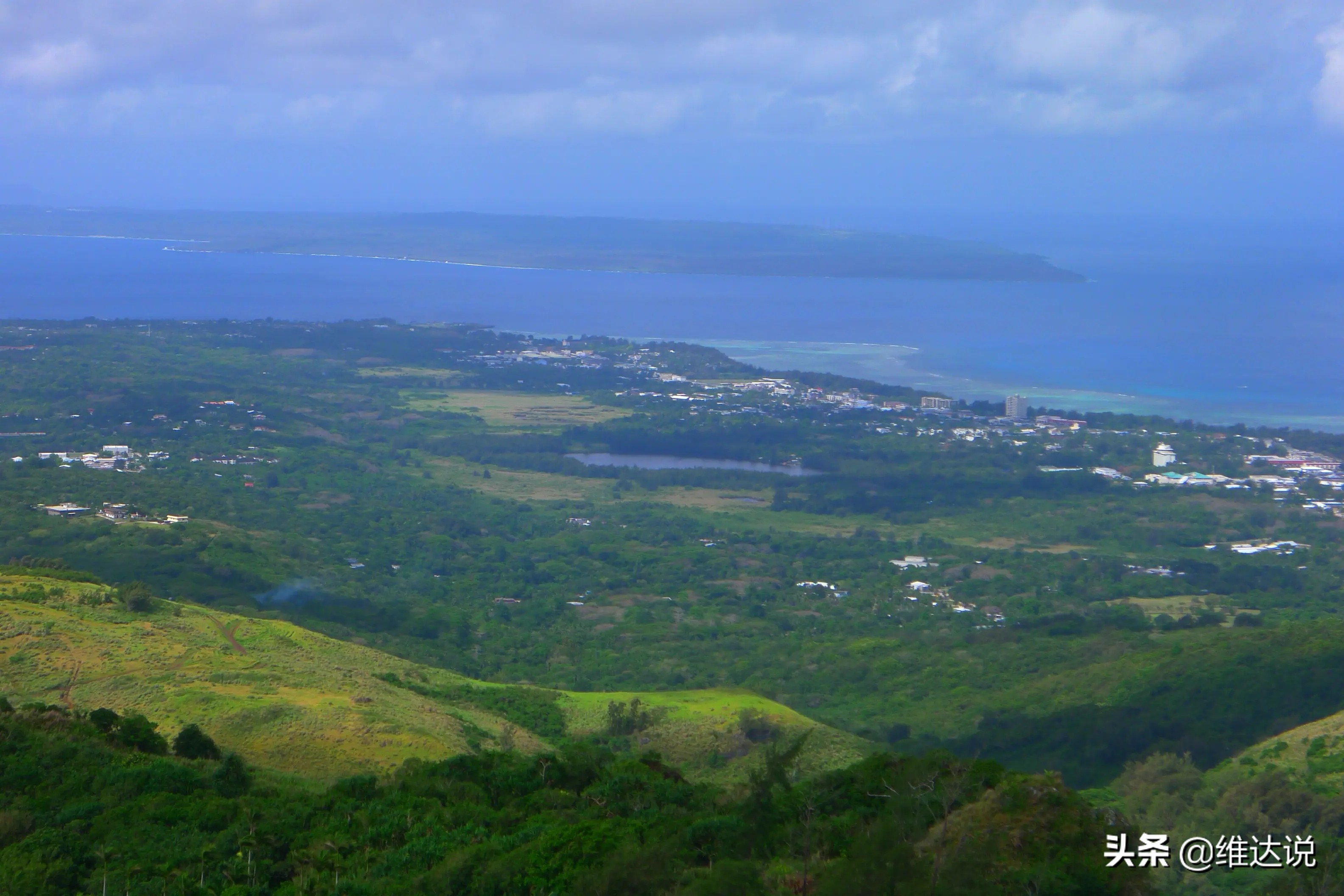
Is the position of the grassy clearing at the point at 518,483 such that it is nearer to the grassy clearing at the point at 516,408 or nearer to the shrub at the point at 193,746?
the grassy clearing at the point at 516,408

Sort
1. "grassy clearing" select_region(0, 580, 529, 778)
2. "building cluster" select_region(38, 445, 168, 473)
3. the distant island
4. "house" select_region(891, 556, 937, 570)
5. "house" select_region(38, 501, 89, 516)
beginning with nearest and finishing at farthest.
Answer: "grassy clearing" select_region(0, 580, 529, 778)
"house" select_region(38, 501, 89, 516)
"house" select_region(891, 556, 937, 570)
"building cluster" select_region(38, 445, 168, 473)
the distant island

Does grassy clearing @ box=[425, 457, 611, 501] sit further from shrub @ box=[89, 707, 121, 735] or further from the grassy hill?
shrub @ box=[89, 707, 121, 735]

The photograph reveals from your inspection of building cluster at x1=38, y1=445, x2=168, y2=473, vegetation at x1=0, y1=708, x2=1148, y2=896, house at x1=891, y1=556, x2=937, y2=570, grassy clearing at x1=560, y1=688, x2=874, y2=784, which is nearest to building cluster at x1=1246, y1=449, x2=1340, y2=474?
house at x1=891, y1=556, x2=937, y2=570

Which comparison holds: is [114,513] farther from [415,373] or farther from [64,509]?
[415,373]

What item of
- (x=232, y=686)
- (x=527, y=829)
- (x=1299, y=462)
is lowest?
(x=232, y=686)

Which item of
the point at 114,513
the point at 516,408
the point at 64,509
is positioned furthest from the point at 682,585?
the point at 516,408

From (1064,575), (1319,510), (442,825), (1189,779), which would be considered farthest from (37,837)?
(1319,510)

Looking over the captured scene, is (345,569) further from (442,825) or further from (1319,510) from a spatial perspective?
(1319,510)
